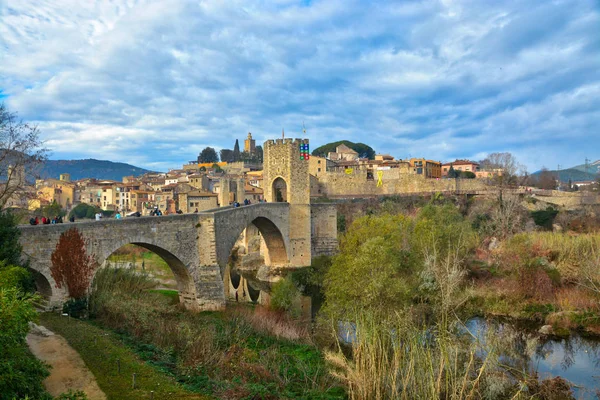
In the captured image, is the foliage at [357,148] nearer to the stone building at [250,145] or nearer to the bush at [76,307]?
the stone building at [250,145]

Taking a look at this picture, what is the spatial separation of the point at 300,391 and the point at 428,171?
69144mm

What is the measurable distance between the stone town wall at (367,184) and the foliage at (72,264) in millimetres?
48849

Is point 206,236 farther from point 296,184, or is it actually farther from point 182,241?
point 296,184

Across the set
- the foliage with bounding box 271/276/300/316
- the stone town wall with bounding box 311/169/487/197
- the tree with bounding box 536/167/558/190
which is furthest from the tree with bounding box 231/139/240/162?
the foliage with bounding box 271/276/300/316

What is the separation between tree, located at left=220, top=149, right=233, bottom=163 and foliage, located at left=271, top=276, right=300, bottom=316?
96690 mm

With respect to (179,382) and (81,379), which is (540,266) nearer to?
(179,382)

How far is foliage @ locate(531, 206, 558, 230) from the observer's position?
41.6 m

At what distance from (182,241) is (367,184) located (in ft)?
155

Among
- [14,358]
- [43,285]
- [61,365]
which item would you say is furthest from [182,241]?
[14,358]

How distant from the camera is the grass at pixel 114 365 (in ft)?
29.1

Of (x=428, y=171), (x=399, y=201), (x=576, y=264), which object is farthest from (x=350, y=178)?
(x=576, y=264)

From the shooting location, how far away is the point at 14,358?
6766 mm

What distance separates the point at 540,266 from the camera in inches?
965

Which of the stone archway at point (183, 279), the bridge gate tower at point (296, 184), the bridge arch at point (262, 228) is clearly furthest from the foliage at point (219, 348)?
the bridge gate tower at point (296, 184)
